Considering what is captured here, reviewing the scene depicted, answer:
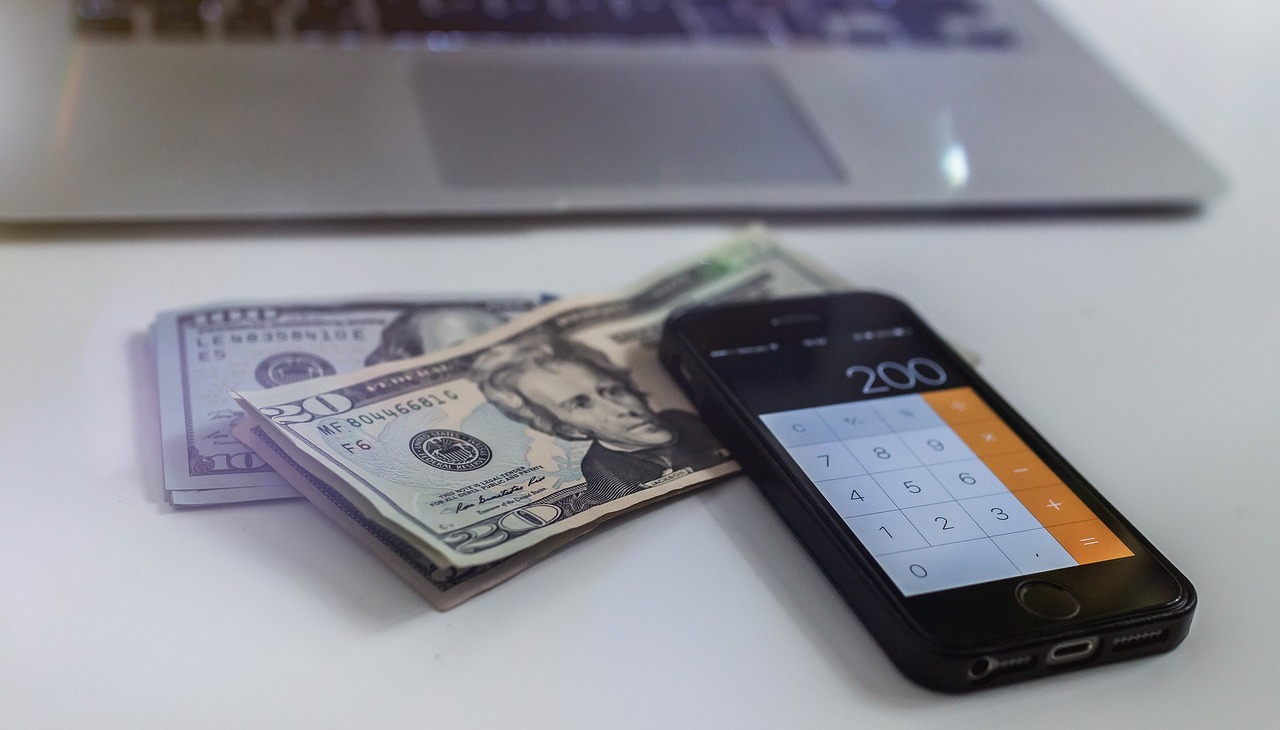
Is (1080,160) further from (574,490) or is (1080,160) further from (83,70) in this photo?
(83,70)

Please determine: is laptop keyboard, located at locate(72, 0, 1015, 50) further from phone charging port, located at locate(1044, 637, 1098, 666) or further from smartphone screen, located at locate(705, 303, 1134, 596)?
phone charging port, located at locate(1044, 637, 1098, 666)

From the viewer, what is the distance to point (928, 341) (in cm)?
47

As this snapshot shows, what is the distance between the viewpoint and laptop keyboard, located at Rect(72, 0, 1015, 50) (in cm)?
61

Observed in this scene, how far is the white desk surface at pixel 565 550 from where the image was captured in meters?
0.32

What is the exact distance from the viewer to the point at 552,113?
0.61m

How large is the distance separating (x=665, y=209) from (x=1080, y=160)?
0.24 m

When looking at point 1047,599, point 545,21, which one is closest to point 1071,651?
point 1047,599

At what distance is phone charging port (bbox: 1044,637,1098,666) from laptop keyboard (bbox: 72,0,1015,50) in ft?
1.47

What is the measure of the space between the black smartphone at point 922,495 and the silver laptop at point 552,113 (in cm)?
14

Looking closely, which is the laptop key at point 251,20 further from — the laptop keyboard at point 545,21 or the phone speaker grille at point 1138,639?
the phone speaker grille at point 1138,639

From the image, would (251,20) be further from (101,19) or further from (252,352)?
(252,352)

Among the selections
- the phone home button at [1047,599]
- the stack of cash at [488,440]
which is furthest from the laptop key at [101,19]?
the phone home button at [1047,599]

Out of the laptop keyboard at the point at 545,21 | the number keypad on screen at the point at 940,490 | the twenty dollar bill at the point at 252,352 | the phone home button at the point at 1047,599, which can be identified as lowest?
the phone home button at the point at 1047,599

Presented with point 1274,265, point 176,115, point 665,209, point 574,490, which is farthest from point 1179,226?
point 176,115
